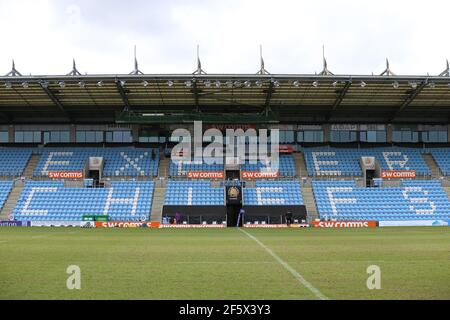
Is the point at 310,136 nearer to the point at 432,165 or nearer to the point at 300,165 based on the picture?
the point at 300,165

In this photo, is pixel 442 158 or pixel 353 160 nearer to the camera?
pixel 353 160

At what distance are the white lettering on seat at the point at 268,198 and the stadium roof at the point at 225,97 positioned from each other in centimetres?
670

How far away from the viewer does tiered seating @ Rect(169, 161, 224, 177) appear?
54.3 meters

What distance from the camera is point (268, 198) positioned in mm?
50094

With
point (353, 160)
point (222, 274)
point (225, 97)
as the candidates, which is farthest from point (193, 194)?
point (222, 274)

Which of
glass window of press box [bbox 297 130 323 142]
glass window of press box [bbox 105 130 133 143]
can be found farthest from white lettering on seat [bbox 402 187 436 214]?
glass window of press box [bbox 105 130 133 143]

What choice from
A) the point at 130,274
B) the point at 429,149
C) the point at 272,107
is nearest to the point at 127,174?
the point at 272,107

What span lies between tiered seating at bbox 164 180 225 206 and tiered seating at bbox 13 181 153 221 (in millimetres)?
1960

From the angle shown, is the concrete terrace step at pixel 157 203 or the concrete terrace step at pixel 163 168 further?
the concrete terrace step at pixel 163 168

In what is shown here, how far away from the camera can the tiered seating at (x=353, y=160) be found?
55000mm

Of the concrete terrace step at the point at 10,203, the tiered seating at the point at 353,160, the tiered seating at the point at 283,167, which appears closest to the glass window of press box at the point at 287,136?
the tiered seating at the point at 353,160

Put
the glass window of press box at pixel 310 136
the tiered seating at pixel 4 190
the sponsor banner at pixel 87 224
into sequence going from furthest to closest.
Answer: the glass window of press box at pixel 310 136, the tiered seating at pixel 4 190, the sponsor banner at pixel 87 224

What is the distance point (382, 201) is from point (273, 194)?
9718mm

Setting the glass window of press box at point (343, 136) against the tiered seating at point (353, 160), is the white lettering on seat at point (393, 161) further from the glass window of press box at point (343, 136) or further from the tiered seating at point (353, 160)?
the glass window of press box at point (343, 136)
